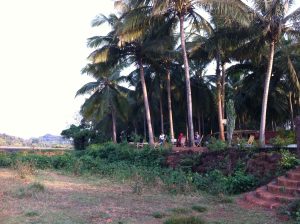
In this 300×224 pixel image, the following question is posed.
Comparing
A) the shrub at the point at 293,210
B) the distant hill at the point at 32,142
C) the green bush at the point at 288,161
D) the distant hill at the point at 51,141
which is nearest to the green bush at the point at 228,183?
the green bush at the point at 288,161

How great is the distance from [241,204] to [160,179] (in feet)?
13.4

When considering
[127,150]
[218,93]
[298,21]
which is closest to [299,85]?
[218,93]

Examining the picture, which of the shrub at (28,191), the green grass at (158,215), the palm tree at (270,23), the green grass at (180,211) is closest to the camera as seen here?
the green grass at (158,215)

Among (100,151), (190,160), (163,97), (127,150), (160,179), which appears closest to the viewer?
(160,179)

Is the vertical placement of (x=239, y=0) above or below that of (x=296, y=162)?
above

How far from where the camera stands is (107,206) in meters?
9.73

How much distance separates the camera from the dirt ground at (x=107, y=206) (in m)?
8.38

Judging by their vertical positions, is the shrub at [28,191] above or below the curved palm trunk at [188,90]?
below

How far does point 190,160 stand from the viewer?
625 inches

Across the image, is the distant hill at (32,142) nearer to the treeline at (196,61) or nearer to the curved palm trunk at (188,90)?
the treeline at (196,61)

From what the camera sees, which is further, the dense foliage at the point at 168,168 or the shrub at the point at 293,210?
the dense foliage at the point at 168,168

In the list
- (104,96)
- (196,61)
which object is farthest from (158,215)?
(104,96)

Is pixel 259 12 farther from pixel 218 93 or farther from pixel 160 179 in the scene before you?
pixel 160 179

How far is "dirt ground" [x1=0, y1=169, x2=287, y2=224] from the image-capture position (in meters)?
8.38
